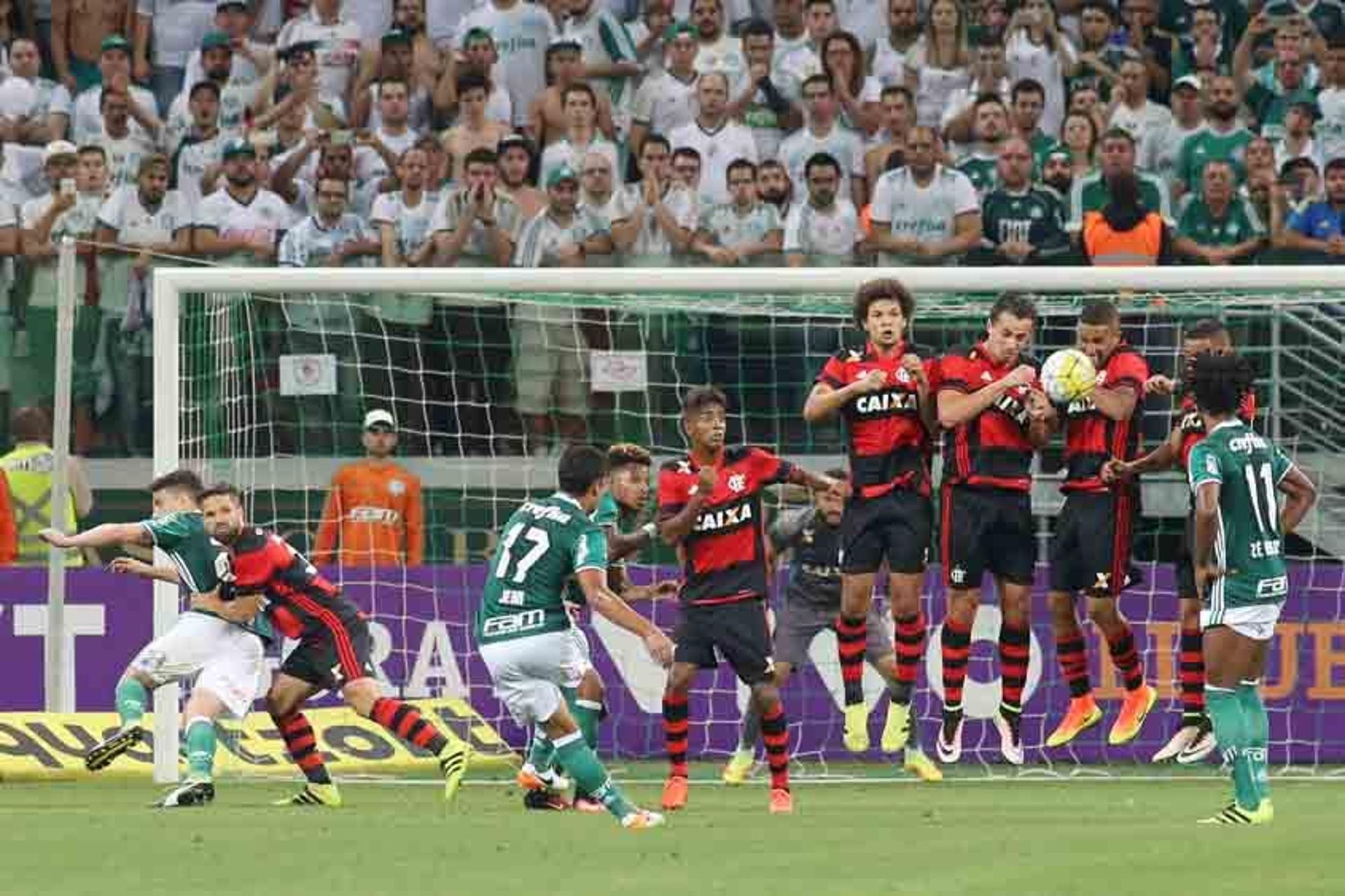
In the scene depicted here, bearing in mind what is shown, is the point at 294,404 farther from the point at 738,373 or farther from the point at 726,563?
the point at 726,563

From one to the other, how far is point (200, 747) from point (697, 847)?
3836 mm

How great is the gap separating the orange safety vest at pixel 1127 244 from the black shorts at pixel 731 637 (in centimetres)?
493

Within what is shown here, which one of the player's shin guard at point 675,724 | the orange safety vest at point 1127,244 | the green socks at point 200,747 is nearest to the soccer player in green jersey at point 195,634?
the green socks at point 200,747

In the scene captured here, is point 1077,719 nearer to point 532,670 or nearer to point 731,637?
point 731,637

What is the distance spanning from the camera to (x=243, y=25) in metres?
20.8

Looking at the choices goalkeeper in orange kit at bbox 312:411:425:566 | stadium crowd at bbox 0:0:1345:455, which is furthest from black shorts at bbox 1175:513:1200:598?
goalkeeper in orange kit at bbox 312:411:425:566

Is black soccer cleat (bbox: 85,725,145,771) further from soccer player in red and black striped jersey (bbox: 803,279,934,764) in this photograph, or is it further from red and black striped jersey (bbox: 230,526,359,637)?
soccer player in red and black striped jersey (bbox: 803,279,934,764)

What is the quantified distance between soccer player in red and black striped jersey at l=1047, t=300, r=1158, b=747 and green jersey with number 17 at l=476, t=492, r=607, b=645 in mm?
3416

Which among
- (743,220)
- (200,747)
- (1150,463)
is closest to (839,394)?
(1150,463)

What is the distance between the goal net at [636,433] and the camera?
54.0ft

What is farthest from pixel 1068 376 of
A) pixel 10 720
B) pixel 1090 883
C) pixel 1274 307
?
pixel 10 720

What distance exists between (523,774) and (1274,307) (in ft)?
19.7

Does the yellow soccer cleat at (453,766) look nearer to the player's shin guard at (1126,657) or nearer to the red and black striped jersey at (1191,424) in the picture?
the player's shin guard at (1126,657)

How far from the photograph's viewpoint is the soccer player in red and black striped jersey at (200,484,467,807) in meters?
13.8
